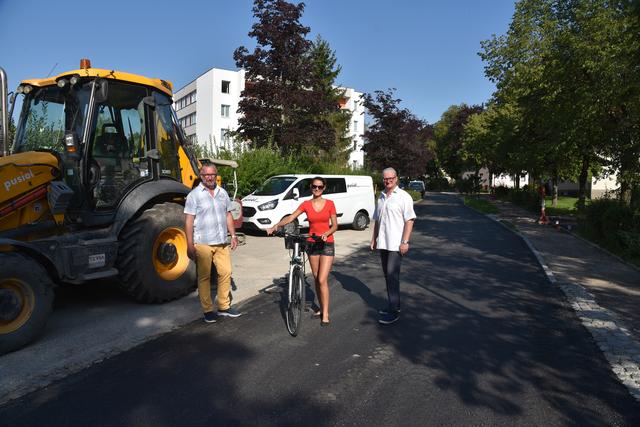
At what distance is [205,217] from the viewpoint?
5668 millimetres

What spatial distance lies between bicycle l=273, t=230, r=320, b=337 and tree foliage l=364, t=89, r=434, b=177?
82.8 feet

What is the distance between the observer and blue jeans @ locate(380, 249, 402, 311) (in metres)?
5.81

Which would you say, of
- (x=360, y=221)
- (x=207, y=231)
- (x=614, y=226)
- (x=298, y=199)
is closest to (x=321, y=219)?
(x=207, y=231)

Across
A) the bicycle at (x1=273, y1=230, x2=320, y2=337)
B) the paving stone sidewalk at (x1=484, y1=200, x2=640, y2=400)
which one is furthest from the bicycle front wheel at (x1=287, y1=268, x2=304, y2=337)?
the paving stone sidewalk at (x1=484, y1=200, x2=640, y2=400)

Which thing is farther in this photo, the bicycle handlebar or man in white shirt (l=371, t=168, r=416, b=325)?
man in white shirt (l=371, t=168, r=416, b=325)

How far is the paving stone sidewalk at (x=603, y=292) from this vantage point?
192 inches

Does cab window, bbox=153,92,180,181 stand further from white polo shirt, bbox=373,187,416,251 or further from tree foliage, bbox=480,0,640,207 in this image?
tree foliage, bbox=480,0,640,207

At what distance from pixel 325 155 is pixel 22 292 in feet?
89.1

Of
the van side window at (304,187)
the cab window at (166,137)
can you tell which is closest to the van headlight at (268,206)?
the van side window at (304,187)

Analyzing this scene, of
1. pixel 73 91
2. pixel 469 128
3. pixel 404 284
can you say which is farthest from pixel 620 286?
pixel 469 128

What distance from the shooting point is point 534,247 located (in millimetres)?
12672

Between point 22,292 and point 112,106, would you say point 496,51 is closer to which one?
point 112,106

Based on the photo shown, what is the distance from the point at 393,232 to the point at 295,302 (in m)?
1.42

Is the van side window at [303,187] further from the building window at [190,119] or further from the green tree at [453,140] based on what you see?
the building window at [190,119]
